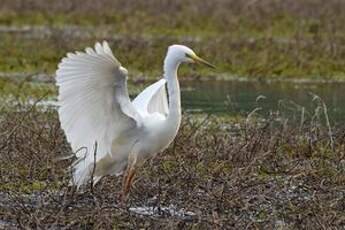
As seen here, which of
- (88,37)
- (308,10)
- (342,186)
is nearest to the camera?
(342,186)

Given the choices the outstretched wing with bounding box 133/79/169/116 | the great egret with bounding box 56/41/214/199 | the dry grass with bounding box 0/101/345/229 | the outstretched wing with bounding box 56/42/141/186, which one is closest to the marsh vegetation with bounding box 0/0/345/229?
the dry grass with bounding box 0/101/345/229

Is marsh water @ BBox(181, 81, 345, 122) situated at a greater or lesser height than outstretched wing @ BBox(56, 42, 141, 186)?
lesser

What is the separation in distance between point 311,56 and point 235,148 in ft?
30.1

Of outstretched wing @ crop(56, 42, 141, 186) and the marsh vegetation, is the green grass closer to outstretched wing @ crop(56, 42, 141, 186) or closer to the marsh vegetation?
the marsh vegetation

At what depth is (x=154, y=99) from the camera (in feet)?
30.3

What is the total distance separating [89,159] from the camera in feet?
27.4

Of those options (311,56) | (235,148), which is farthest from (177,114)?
(311,56)

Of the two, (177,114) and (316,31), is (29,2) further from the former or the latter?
(177,114)

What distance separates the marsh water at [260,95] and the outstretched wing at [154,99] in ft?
11.7

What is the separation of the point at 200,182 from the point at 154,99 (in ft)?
3.59

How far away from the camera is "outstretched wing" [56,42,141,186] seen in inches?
311

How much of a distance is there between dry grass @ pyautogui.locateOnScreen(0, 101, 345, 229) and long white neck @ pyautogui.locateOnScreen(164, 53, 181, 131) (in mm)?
470

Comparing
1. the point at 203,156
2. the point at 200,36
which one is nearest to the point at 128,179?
the point at 203,156

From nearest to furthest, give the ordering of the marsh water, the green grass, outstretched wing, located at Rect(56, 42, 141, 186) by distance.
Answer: outstretched wing, located at Rect(56, 42, 141, 186), the marsh water, the green grass
